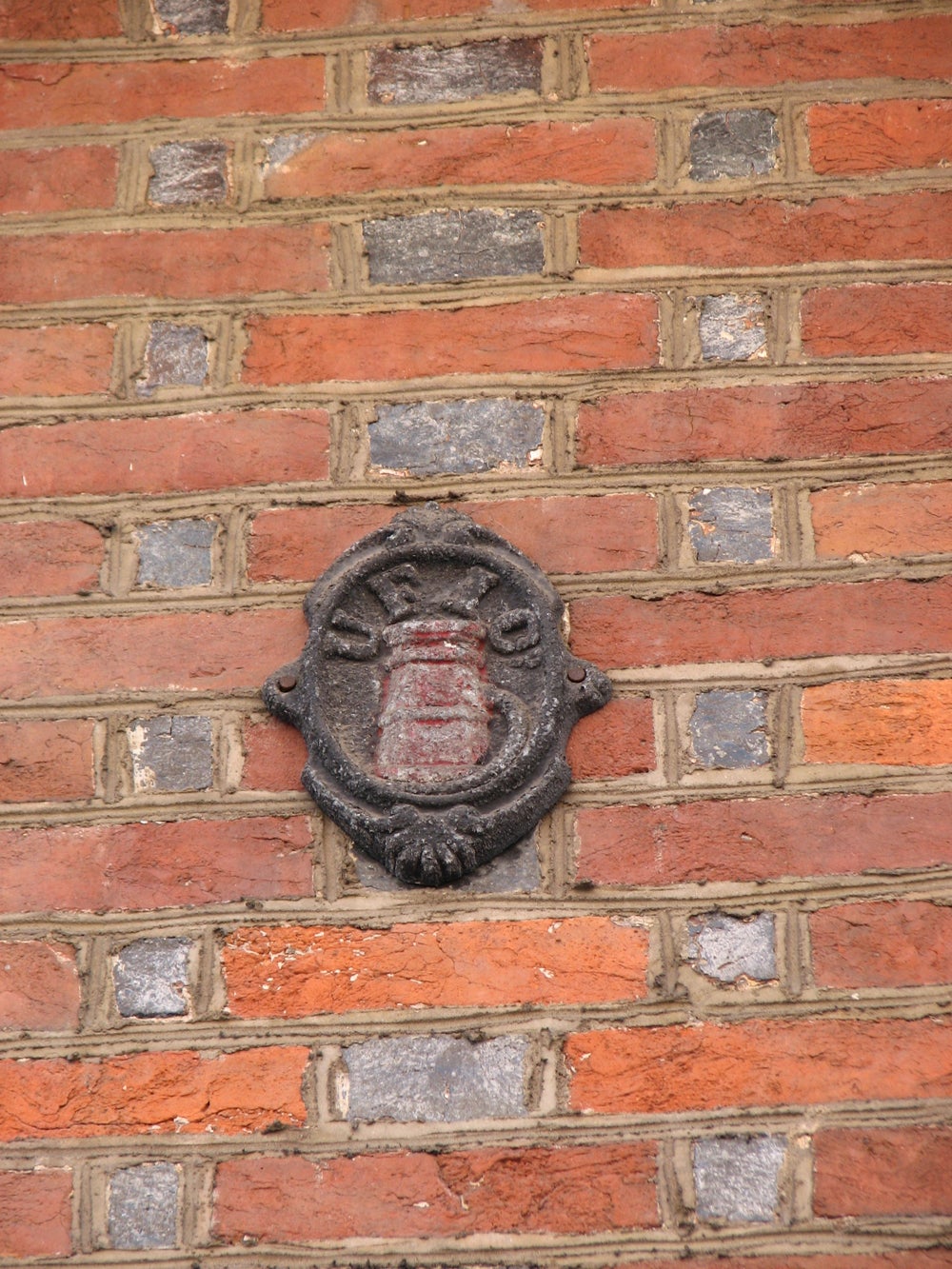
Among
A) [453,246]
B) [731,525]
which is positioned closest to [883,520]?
[731,525]

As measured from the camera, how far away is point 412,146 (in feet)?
5.98

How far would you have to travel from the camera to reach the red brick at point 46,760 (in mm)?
1562

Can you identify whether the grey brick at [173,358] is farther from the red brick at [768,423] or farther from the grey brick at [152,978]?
the grey brick at [152,978]

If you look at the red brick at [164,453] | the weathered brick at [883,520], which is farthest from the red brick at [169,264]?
the weathered brick at [883,520]

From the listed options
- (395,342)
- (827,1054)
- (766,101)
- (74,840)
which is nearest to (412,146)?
(395,342)

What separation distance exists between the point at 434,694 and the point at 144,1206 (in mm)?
527

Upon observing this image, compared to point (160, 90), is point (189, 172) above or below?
below

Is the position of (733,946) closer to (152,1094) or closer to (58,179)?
(152,1094)

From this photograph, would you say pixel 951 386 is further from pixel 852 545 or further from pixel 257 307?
pixel 257 307

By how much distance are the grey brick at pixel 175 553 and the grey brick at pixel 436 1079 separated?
514 millimetres

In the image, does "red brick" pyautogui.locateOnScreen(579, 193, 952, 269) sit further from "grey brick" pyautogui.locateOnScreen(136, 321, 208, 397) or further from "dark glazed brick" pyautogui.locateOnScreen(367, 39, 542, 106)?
"grey brick" pyautogui.locateOnScreen(136, 321, 208, 397)

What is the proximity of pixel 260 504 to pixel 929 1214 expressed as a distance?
927mm

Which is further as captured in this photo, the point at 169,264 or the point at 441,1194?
the point at 169,264

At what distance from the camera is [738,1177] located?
1.38m
